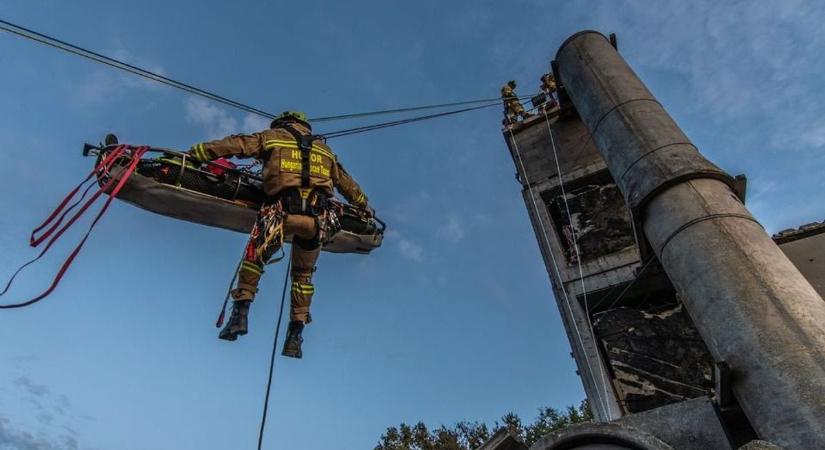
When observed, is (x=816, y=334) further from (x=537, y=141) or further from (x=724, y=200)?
(x=537, y=141)

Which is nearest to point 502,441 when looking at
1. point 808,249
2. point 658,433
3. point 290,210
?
point 658,433

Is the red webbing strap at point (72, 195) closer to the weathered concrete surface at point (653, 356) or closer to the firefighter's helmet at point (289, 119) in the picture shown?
the firefighter's helmet at point (289, 119)

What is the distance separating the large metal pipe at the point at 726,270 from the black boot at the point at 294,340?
13.4 feet

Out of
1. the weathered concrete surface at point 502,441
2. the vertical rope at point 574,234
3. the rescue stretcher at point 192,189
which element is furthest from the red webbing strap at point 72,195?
the vertical rope at point 574,234

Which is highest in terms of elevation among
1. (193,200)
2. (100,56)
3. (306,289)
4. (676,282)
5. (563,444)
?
(100,56)

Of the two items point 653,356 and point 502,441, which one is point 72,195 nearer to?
point 502,441

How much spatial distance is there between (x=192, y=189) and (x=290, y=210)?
115 centimetres

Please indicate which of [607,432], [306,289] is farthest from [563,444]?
[306,289]

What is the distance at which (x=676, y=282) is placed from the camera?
15.4 ft

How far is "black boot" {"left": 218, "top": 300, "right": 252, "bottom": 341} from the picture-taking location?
546cm

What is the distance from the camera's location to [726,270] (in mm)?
4109

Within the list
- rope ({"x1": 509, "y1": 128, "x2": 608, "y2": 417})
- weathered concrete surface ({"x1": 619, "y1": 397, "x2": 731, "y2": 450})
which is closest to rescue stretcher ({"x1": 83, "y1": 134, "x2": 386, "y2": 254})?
rope ({"x1": 509, "y1": 128, "x2": 608, "y2": 417})

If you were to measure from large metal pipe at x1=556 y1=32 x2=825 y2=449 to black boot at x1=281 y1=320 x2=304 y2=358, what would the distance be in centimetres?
408

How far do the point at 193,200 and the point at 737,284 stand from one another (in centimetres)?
555
